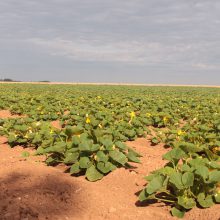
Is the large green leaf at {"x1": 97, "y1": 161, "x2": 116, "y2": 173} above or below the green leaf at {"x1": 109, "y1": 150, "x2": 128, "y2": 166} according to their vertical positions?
below

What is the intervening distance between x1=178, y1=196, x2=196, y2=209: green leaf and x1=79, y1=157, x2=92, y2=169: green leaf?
154cm

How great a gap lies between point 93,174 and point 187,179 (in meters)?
1.47

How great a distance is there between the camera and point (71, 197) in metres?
4.46

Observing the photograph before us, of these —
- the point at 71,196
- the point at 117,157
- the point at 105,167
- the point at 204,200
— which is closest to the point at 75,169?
the point at 105,167

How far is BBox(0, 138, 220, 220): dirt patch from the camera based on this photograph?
13.2ft

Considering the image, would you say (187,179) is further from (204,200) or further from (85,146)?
(85,146)

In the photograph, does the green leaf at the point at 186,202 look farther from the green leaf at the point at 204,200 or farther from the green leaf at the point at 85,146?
the green leaf at the point at 85,146

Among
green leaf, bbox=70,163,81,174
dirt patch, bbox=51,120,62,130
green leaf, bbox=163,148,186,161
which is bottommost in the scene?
dirt patch, bbox=51,120,62,130

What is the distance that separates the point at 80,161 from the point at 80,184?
1.31ft

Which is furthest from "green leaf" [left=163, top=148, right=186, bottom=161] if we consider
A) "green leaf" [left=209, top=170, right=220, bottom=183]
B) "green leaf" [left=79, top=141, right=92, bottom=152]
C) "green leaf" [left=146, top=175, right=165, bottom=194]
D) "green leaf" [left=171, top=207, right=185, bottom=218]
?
"green leaf" [left=79, top=141, right=92, bottom=152]

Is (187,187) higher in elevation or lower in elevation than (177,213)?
higher

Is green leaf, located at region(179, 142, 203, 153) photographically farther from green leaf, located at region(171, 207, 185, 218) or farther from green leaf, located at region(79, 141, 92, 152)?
green leaf, located at region(79, 141, 92, 152)

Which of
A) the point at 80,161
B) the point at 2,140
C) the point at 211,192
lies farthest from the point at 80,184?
the point at 2,140

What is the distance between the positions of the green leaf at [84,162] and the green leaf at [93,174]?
0.08 meters
